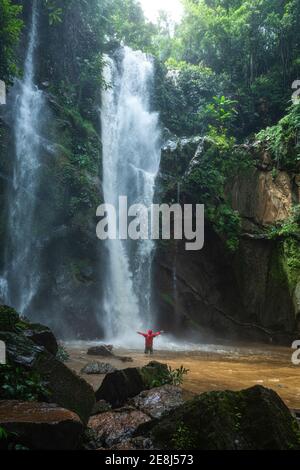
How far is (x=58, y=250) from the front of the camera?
52.6 ft

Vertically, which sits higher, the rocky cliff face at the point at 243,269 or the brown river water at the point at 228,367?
the rocky cliff face at the point at 243,269

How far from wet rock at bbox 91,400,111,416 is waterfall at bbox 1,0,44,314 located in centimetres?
1044

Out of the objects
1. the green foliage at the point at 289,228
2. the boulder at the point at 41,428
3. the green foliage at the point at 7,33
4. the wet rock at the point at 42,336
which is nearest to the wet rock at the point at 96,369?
the wet rock at the point at 42,336

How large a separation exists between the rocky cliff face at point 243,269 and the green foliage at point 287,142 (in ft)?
1.31

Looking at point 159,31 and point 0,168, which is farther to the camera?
point 159,31

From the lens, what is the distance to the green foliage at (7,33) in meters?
13.0

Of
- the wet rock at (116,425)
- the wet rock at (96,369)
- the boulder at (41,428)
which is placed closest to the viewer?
the boulder at (41,428)

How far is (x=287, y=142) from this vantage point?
1656 centimetres

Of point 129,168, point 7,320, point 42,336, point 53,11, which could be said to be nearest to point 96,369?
point 42,336

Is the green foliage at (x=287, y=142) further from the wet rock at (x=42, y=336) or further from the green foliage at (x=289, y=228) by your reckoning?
the wet rock at (x=42, y=336)

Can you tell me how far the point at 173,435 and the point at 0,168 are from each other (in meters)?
14.2

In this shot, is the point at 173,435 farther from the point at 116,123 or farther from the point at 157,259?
the point at 116,123

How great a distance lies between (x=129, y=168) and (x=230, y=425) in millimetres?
17583
